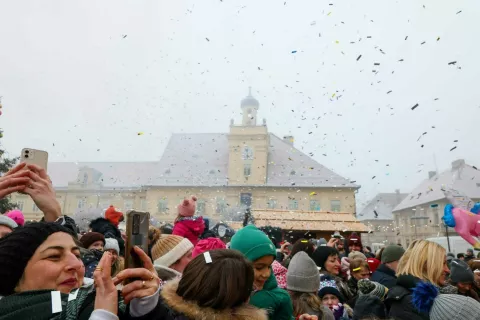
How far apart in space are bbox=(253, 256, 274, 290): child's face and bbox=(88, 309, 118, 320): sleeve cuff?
5.54ft

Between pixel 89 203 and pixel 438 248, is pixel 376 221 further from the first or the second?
pixel 438 248

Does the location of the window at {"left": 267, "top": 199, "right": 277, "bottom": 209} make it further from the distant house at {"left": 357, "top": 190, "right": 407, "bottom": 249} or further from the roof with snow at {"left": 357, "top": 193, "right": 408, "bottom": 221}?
the distant house at {"left": 357, "top": 190, "right": 407, "bottom": 249}

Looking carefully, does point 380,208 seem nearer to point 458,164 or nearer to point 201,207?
point 458,164

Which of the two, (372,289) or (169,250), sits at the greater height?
(169,250)

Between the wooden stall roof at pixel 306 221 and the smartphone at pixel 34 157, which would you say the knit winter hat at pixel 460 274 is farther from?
the wooden stall roof at pixel 306 221

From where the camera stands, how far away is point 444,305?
250cm

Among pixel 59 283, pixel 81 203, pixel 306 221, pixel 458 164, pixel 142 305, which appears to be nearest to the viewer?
pixel 142 305

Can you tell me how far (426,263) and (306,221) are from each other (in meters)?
19.6

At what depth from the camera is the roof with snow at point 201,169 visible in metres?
47.6

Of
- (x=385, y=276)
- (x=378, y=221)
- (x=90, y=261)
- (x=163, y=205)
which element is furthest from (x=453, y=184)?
(x=90, y=261)

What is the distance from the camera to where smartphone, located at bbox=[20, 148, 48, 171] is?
7.44 feet

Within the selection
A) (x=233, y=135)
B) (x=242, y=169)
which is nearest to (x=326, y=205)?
(x=242, y=169)

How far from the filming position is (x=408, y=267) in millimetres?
3539

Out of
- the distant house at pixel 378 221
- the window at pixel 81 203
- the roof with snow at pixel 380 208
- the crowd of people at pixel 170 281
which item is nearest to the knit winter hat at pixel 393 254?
the crowd of people at pixel 170 281
